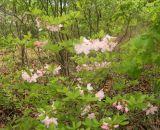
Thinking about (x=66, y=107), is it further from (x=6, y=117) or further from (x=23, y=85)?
(x=6, y=117)

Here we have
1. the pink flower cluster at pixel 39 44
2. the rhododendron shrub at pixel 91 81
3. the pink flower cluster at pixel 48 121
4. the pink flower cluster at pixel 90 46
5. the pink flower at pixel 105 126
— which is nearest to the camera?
the rhododendron shrub at pixel 91 81

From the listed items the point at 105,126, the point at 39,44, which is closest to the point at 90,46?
the point at 39,44

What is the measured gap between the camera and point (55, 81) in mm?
5273

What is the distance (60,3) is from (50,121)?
18.9 ft

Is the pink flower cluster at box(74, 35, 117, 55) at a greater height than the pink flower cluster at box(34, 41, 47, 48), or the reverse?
the pink flower cluster at box(74, 35, 117, 55)

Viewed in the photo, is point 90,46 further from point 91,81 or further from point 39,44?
point 91,81

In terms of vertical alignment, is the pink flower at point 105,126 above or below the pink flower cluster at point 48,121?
above

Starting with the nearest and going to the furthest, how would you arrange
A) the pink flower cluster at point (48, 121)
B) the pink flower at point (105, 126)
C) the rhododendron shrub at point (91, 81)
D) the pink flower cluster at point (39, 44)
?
1. the rhododendron shrub at point (91, 81)
2. the pink flower at point (105, 126)
3. the pink flower cluster at point (48, 121)
4. the pink flower cluster at point (39, 44)

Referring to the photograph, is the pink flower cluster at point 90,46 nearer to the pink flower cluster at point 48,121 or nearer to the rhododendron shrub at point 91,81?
the rhododendron shrub at point 91,81

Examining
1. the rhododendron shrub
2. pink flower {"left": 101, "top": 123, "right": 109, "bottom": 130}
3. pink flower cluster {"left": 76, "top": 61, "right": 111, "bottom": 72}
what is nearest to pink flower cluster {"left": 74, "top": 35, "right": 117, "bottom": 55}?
the rhododendron shrub

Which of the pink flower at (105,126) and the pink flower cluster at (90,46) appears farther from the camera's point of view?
the pink flower cluster at (90,46)

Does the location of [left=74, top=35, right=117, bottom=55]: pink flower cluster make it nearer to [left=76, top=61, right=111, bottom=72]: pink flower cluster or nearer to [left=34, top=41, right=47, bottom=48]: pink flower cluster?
[left=76, top=61, right=111, bottom=72]: pink flower cluster

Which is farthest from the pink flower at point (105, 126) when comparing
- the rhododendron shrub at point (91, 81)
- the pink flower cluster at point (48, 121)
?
the pink flower cluster at point (48, 121)

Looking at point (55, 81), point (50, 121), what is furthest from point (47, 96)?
point (50, 121)
